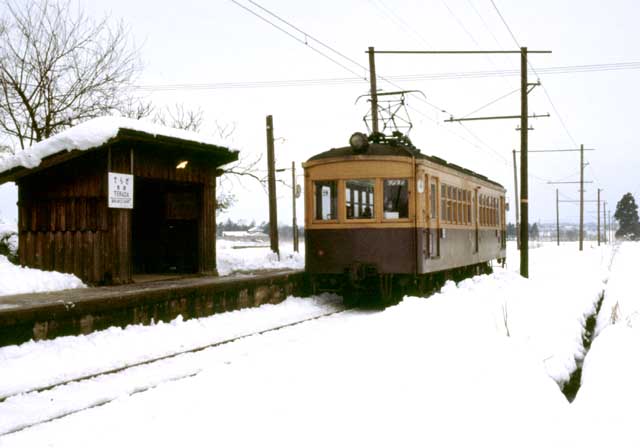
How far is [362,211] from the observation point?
1277 centimetres

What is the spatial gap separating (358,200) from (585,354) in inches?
202

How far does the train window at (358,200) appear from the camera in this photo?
12719 mm

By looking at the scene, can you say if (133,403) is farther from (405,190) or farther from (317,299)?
(317,299)

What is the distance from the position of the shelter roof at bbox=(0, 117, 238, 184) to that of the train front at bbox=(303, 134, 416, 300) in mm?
2816

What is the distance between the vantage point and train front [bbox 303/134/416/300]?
1242 centimetres

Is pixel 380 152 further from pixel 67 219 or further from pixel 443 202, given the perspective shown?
pixel 67 219

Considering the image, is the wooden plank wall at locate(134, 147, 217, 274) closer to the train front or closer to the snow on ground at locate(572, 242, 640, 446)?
the train front

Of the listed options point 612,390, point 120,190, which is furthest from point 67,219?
point 612,390

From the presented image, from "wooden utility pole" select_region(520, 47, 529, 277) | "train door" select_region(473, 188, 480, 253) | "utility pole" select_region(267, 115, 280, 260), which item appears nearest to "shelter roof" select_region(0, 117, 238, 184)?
"utility pole" select_region(267, 115, 280, 260)

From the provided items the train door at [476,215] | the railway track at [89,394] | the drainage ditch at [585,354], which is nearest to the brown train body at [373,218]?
the drainage ditch at [585,354]

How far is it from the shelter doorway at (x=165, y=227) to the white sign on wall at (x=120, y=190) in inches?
98.4

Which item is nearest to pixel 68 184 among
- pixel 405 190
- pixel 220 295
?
pixel 220 295

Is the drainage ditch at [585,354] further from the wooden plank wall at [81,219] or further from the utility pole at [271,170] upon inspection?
the utility pole at [271,170]

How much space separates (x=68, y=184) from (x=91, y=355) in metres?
5.07
